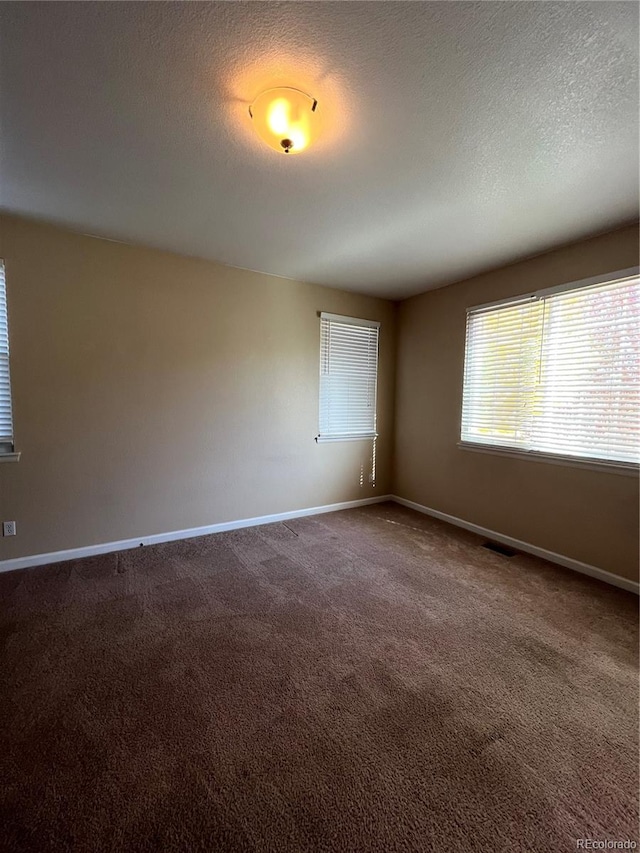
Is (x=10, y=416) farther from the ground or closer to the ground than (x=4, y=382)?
closer to the ground

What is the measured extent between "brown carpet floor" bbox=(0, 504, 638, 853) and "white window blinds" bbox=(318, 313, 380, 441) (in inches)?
76.8

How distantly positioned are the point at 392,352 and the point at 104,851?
14.9 ft

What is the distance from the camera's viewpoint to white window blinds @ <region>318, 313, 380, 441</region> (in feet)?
13.6

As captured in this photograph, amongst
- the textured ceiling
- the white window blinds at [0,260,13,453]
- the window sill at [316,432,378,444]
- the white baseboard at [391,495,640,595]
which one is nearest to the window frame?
the white window blinds at [0,260,13,453]

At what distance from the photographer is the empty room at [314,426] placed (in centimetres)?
124

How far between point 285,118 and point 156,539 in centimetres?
329

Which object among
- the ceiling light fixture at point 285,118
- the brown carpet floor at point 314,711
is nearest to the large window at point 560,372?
the brown carpet floor at point 314,711

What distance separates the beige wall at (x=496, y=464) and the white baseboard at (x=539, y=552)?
0.04m

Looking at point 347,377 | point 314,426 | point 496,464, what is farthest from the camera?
point 347,377

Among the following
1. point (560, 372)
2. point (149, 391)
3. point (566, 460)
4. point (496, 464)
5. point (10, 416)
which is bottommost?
point (496, 464)

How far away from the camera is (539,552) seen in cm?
316

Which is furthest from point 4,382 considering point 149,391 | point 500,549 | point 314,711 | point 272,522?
point 500,549

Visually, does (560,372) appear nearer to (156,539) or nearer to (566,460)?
(566,460)

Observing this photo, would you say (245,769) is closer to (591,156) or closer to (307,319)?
(591,156)
